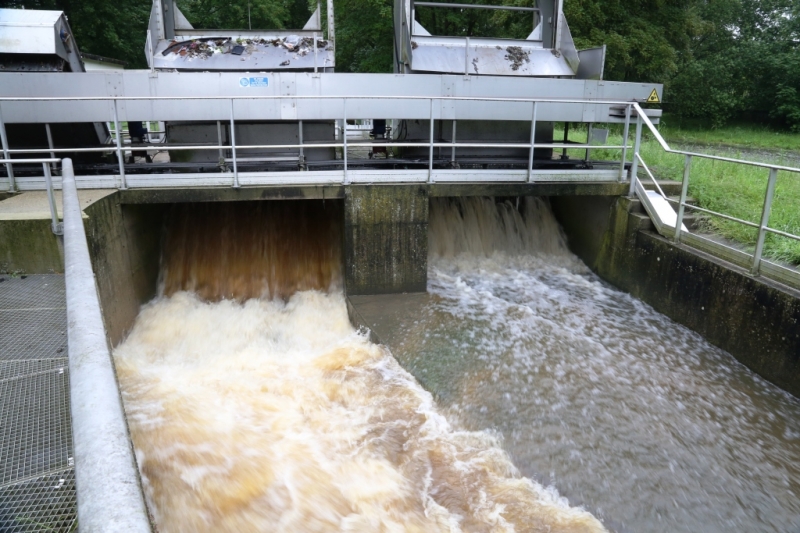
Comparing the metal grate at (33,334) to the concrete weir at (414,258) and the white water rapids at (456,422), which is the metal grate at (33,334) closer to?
the concrete weir at (414,258)

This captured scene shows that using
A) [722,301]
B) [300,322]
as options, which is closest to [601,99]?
[722,301]

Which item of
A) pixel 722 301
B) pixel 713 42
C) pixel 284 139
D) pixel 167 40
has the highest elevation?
pixel 713 42

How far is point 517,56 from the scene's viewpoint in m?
8.79

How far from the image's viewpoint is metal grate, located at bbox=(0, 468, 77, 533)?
1827 millimetres

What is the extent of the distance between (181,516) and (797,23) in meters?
35.7

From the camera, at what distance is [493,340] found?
19.6ft

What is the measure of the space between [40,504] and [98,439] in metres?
1.32

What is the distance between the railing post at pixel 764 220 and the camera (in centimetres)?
512

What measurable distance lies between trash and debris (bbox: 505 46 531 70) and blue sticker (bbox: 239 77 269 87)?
382 cm

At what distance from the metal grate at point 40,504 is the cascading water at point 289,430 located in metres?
1.66

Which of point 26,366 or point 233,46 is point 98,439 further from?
point 233,46

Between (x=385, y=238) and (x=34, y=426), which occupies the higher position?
(x=34, y=426)

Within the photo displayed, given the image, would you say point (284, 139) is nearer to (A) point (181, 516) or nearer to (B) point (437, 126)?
(B) point (437, 126)

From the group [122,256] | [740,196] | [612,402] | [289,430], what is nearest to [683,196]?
[740,196]
